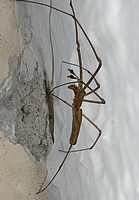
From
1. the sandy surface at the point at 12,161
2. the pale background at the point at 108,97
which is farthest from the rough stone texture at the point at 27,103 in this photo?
the pale background at the point at 108,97

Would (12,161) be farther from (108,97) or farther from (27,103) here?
(108,97)

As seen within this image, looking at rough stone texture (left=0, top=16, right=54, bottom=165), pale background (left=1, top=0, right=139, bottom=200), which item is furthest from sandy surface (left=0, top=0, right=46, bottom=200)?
pale background (left=1, top=0, right=139, bottom=200)

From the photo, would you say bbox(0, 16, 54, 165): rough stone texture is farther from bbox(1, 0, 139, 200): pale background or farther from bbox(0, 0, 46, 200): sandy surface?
bbox(1, 0, 139, 200): pale background

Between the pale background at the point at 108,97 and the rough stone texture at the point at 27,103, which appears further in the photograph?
the rough stone texture at the point at 27,103

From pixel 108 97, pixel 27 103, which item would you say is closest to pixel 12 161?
pixel 27 103

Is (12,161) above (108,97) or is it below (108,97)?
below

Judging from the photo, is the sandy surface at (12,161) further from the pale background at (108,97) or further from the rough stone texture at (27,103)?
the pale background at (108,97)

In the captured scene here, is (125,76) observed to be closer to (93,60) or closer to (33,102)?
(93,60)

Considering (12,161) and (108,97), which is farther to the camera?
(12,161)
